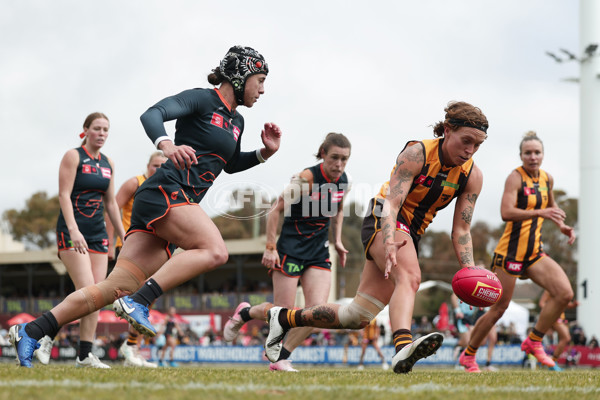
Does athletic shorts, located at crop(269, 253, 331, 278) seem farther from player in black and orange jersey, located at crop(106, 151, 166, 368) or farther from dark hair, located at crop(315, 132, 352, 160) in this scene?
player in black and orange jersey, located at crop(106, 151, 166, 368)

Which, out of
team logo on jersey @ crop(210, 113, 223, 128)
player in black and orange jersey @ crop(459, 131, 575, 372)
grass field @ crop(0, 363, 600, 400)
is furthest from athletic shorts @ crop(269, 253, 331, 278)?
grass field @ crop(0, 363, 600, 400)

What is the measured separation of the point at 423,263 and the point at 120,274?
222ft

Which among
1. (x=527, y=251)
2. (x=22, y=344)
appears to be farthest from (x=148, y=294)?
(x=527, y=251)

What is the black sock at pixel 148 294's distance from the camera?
5336 millimetres

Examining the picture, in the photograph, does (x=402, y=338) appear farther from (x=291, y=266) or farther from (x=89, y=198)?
(x=89, y=198)

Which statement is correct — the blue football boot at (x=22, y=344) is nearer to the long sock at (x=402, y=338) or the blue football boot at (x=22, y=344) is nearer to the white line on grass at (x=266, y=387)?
the white line on grass at (x=266, y=387)

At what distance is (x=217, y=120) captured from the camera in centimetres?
582

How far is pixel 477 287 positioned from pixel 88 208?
4.43 meters

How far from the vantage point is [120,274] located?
5816 millimetres

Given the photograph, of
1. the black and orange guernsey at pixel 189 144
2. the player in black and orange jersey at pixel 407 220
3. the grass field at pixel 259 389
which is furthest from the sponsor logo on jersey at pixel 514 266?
the black and orange guernsey at pixel 189 144

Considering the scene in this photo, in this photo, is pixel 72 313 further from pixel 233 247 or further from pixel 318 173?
pixel 233 247

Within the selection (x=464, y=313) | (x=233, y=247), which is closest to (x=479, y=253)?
(x=233, y=247)

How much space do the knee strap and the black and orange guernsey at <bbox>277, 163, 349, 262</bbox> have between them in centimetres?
251

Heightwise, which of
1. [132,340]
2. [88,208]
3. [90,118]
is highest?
[90,118]
